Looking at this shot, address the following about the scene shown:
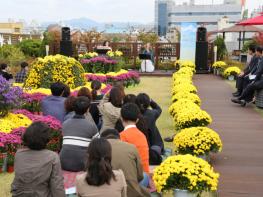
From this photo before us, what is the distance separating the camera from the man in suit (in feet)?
36.6

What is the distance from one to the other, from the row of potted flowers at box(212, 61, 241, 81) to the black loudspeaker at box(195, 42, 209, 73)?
0.68 m

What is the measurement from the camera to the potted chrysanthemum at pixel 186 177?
14.7ft

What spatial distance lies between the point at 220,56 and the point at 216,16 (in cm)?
10687

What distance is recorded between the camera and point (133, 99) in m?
6.22

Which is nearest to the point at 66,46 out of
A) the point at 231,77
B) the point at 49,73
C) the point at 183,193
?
the point at 231,77

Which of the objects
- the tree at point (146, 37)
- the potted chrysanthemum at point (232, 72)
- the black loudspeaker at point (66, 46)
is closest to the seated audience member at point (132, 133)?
the potted chrysanthemum at point (232, 72)

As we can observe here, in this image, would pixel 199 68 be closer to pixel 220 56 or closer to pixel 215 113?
pixel 220 56

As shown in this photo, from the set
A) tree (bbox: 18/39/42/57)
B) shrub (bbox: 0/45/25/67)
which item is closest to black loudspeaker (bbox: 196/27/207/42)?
shrub (bbox: 0/45/25/67)

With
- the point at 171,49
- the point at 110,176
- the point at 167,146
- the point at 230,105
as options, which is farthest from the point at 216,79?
the point at 110,176

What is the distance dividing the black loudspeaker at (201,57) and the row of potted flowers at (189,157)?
1128 cm

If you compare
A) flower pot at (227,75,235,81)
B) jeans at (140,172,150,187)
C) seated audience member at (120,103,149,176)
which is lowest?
flower pot at (227,75,235,81)

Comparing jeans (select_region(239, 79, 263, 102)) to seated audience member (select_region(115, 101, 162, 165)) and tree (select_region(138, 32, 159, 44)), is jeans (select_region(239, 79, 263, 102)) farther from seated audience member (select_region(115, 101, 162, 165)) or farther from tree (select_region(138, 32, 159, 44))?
tree (select_region(138, 32, 159, 44))

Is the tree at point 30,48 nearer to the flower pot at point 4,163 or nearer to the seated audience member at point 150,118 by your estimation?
the flower pot at point 4,163

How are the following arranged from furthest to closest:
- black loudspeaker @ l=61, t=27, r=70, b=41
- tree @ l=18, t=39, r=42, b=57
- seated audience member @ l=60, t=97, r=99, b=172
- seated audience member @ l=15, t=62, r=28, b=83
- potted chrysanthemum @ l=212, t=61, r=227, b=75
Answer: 1. tree @ l=18, t=39, r=42, b=57
2. black loudspeaker @ l=61, t=27, r=70, b=41
3. potted chrysanthemum @ l=212, t=61, r=227, b=75
4. seated audience member @ l=15, t=62, r=28, b=83
5. seated audience member @ l=60, t=97, r=99, b=172
